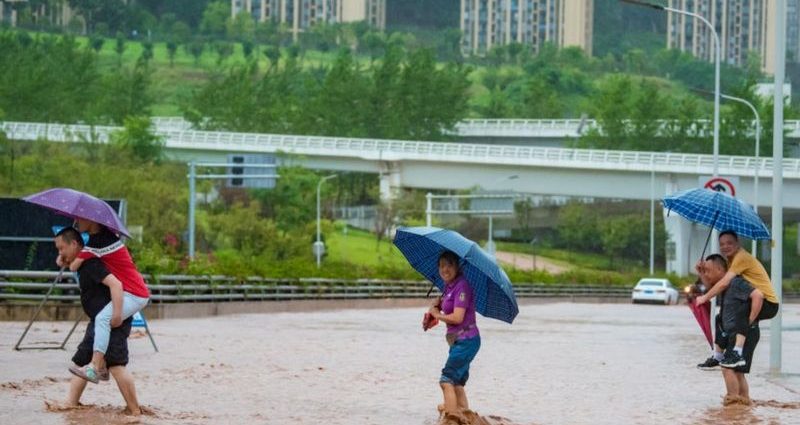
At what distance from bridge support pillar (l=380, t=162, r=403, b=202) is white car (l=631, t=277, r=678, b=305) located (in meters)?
27.4

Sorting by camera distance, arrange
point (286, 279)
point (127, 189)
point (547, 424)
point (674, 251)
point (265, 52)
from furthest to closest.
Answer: point (265, 52) < point (674, 251) < point (127, 189) < point (286, 279) < point (547, 424)

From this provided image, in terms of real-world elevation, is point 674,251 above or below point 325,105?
below

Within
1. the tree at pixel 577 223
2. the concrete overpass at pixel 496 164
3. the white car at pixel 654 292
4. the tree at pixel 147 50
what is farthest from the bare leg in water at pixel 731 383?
the tree at pixel 147 50

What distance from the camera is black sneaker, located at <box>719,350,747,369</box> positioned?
16.5 m

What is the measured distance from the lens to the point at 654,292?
70625 mm

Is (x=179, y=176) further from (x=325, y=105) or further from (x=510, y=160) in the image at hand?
(x=325, y=105)

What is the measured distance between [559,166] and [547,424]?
77.4m

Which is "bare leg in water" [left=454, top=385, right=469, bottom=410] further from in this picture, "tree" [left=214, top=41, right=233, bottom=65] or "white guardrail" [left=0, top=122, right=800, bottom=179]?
"tree" [left=214, top=41, right=233, bottom=65]

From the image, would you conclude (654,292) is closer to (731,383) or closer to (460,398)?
(731,383)

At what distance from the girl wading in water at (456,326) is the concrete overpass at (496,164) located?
72439mm

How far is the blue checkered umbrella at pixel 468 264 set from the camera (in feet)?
46.5

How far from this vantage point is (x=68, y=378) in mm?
17812

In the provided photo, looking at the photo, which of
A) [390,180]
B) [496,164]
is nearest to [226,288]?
[496,164]

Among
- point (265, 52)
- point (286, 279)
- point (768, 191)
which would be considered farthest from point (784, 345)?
point (265, 52)
